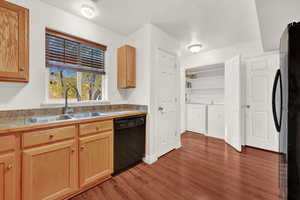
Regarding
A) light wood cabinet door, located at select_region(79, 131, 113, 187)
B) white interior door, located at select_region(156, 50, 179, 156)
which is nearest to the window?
light wood cabinet door, located at select_region(79, 131, 113, 187)

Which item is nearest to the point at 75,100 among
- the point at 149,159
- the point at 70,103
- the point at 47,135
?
the point at 70,103

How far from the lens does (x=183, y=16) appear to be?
2.12m

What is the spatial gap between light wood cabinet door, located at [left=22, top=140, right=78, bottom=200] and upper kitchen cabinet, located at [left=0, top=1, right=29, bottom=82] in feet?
3.03

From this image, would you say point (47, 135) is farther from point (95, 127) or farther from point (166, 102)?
point (166, 102)

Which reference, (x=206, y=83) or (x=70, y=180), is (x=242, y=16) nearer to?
(x=206, y=83)

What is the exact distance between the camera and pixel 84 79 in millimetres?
2311

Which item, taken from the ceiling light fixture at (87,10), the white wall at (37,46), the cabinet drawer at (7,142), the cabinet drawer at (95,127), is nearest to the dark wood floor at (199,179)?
the cabinet drawer at (95,127)

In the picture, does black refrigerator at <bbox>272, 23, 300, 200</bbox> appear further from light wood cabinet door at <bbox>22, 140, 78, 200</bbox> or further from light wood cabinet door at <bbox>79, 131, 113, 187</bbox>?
light wood cabinet door at <bbox>22, 140, 78, 200</bbox>

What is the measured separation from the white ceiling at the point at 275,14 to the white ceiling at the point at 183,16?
256mm

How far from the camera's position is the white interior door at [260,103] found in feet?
8.87

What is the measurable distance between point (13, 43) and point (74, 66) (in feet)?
2.46

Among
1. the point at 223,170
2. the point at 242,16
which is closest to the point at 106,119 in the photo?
the point at 223,170

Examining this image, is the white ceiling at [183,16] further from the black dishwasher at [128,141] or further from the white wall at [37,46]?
the black dishwasher at [128,141]

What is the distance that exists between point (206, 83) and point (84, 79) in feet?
12.5
